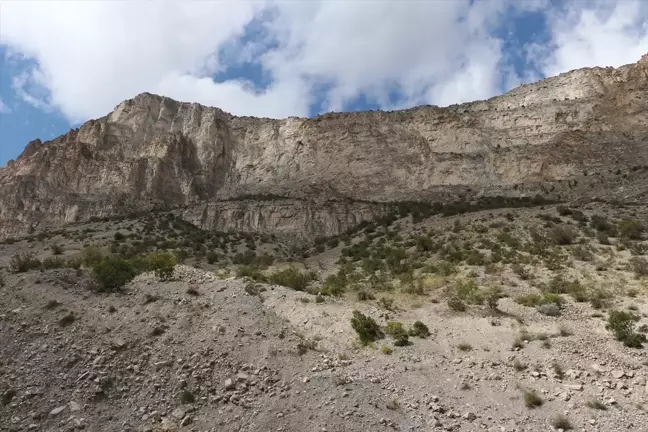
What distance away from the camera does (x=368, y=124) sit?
56344 millimetres

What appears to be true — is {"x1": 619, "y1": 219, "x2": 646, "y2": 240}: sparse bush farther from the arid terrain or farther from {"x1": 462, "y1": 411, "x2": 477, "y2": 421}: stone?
{"x1": 462, "y1": 411, "x2": 477, "y2": 421}: stone

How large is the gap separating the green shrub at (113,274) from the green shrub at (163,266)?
0.84 meters

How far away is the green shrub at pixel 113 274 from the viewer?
51.4 ft

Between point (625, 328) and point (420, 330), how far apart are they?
4910 millimetres

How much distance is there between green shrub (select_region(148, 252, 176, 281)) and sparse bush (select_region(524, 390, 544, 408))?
438 inches

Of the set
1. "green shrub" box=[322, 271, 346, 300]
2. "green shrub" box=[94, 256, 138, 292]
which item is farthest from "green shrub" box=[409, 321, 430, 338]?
"green shrub" box=[94, 256, 138, 292]

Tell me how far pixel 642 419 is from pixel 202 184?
49768 millimetres

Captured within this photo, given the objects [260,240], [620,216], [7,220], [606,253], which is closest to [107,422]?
[606,253]

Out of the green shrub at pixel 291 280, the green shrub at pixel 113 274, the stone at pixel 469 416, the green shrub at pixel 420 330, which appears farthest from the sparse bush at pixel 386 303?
the green shrub at pixel 113 274

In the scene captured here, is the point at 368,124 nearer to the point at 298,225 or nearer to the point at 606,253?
the point at 298,225

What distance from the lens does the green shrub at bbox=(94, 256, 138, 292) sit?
1566cm

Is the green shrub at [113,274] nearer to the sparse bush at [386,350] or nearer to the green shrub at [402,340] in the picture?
the sparse bush at [386,350]

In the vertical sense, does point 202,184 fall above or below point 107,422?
above

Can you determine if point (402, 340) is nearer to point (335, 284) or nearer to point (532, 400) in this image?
point (532, 400)
